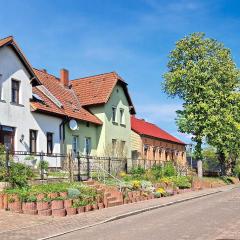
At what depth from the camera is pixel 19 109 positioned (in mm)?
27438

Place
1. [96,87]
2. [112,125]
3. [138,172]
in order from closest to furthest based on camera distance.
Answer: [138,172] → [112,125] → [96,87]

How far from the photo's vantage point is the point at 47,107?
98.0ft

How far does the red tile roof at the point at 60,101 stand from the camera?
3052cm

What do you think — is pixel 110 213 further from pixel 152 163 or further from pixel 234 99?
pixel 234 99

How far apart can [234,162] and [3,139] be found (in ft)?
110

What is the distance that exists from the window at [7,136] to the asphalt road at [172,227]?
11.6 m

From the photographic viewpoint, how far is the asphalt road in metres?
12.0

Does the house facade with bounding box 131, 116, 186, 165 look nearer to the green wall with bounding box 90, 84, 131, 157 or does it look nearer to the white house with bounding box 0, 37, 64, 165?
the green wall with bounding box 90, 84, 131, 157

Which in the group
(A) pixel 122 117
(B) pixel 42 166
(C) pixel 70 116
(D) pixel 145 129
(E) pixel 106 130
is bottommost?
(B) pixel 42 166

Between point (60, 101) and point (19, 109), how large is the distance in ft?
19.8

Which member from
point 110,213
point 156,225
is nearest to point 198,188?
point 110,213

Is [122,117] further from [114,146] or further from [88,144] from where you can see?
[88,144]

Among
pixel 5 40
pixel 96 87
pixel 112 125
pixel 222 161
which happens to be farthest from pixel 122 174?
pixel 222 161

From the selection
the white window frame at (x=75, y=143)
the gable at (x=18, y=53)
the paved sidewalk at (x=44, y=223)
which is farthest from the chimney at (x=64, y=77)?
the paved sidewalk at (x=44, y=223)
